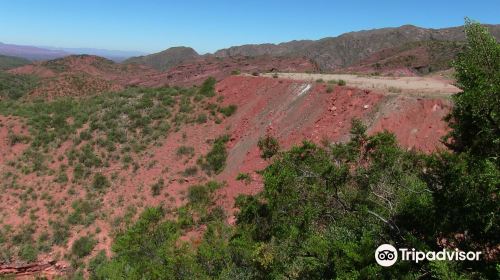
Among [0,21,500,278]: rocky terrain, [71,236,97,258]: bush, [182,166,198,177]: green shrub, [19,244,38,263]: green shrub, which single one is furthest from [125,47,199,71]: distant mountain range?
[71,236,97,258]: bush

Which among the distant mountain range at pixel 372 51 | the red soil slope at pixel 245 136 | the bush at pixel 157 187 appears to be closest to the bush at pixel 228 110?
the red soil slope at pixel 245 136

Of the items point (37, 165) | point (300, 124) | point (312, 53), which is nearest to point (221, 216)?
point (300, 124)

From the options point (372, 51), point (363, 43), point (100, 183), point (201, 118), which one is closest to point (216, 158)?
point (201, 118)

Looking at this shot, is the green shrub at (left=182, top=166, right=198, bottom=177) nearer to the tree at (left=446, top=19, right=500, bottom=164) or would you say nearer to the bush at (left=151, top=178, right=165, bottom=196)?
the bush at (left=151, top=178, right=165, bottom=196)

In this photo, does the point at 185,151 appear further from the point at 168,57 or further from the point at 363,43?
the point at 168,57

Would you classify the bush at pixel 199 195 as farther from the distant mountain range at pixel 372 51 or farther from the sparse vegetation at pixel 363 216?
the distant mountain range at pixel 372 51

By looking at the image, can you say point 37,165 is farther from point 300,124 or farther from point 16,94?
point 16,94
